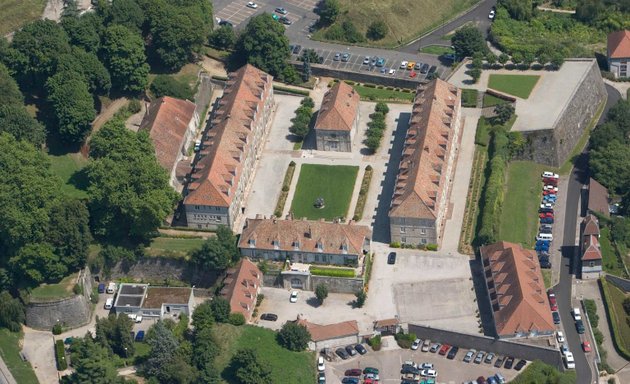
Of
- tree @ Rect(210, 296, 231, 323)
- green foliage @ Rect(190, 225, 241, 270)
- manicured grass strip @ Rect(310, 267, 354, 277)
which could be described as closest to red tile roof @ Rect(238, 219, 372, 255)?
green foliage @ Rect(190, 225, 241, 270)

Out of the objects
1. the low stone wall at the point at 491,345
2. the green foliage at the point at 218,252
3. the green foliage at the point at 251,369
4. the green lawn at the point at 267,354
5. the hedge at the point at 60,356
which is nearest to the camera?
the green foliage at the point at 251,369

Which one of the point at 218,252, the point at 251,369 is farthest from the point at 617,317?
the point at 218,252

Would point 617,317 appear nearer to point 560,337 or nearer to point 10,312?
point 560,337

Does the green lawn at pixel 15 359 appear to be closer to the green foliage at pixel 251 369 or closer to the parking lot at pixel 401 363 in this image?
the green foliage at pixel 251 369

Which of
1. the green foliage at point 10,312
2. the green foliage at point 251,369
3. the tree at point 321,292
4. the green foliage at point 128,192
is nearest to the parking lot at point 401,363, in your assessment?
the green foliage at point 251,369

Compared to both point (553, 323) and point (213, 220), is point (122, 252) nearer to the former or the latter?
point (213, 220)

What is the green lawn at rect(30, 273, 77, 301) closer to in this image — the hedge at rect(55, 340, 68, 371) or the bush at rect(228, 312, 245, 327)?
the hedge at rect(55, 340, 68, 371)

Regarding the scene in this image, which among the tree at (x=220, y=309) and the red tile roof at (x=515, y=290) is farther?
the tree at (x=220, y=309)
